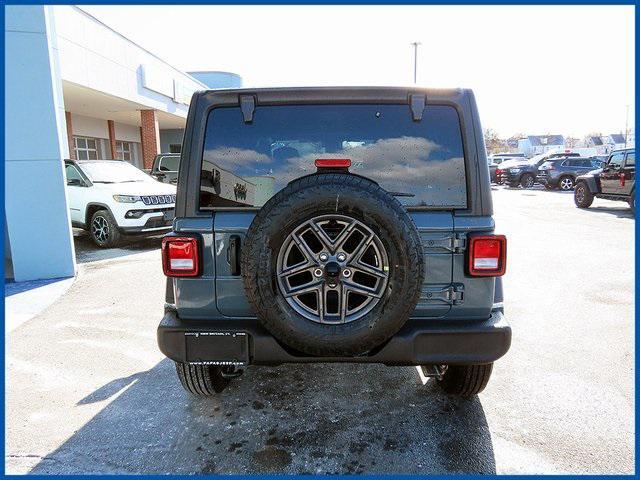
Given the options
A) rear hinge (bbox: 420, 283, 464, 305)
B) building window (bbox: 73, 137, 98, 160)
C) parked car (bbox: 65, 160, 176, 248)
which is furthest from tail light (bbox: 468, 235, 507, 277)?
building window (bbox: 73, 137, 98, 160)

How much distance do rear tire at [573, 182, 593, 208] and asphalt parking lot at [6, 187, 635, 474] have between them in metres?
10.4

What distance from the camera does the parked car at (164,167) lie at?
1270 centimetres

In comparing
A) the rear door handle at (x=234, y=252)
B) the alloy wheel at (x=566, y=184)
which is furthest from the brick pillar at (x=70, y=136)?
the alloy wheel at (x=566, y=184)

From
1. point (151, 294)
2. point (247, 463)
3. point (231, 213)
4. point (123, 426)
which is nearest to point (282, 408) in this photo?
point (247, 463)

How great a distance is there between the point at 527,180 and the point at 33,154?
74.8ft

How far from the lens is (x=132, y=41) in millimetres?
15805

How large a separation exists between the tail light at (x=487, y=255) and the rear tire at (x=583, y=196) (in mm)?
13434

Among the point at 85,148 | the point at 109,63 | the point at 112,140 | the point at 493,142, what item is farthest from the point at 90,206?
the point at 493,142

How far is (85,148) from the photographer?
1908cm

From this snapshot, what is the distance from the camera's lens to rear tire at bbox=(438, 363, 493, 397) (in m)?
2.78

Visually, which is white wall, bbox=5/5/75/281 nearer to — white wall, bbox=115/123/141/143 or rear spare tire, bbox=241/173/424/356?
rear spare tire, bbox=241/173/424/356

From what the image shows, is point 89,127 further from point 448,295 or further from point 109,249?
point 448,295

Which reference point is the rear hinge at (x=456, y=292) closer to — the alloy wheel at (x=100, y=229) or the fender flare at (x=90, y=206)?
the fender flare at (x=90, y=206)

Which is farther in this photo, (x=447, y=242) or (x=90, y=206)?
(x=90, y=206)
